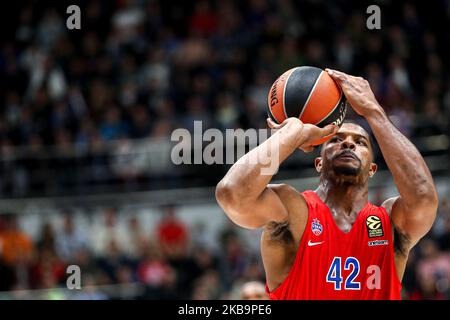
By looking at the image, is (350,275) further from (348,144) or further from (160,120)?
(160,120)

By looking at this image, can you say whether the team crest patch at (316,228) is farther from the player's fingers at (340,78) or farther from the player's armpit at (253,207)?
the player's fingers at (340,78)

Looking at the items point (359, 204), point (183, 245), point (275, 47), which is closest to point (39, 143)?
point (183, 245)

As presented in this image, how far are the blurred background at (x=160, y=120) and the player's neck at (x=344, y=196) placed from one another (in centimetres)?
555

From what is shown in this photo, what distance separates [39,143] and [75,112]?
0.97 m

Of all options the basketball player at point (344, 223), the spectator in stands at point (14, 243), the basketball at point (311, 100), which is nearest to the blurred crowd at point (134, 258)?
the spectator in stands at point (14, 243)

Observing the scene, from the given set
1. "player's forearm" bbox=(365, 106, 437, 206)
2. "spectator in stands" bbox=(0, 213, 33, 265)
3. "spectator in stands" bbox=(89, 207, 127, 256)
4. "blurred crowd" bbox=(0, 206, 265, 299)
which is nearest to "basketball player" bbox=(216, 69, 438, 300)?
"player's forearm" bbox=(365, 106, 437, 206)

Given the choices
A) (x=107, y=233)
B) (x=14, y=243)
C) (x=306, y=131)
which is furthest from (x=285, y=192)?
(x=14, y=243)

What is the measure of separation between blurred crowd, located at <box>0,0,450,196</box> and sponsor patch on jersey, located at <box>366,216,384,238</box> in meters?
7.77

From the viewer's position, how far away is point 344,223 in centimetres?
546

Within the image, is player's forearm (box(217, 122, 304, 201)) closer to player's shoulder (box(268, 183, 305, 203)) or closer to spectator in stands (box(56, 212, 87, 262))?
player's shoulder (box(268, 183, 305, 203))

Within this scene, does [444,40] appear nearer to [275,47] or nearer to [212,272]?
[275,47]

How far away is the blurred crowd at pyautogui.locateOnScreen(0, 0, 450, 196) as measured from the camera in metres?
14.4

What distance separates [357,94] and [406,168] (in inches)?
21.9

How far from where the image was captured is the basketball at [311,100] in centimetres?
534
